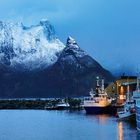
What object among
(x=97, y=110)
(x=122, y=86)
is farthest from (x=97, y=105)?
(x=122, y=86)

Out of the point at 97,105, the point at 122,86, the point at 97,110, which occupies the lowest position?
the point at 97,110

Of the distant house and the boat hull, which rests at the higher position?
the distant house

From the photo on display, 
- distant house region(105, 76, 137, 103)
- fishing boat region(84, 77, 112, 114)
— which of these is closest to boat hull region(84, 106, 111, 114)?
fishing boat region(84, 77, 112, 114)

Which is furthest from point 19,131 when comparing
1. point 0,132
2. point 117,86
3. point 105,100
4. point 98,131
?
point 117,86

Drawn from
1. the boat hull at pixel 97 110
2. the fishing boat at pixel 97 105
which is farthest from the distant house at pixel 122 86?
the boat hull at pixel 97 110

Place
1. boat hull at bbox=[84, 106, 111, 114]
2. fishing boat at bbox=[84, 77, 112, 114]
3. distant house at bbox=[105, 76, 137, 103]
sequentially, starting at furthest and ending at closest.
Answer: distant house at bbox=[105, 76, 137, 103] < fishing boat at bbox=[84, 77, 112, 114] < boat hull at bbox=[84, 106, 111, 114]

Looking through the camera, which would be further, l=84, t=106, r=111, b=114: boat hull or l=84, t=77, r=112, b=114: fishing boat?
l=84, t=77, r=112, b=114: fishing boat

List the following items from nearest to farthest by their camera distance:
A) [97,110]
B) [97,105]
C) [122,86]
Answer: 1. [97,110]
2. [97,105]
3. [122,86]

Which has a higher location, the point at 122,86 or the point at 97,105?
the point at 122,86

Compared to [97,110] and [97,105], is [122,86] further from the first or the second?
[97,110]

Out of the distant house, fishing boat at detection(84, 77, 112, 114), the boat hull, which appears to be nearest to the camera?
the boat hull

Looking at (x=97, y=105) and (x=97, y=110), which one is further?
(x=97, y=105)

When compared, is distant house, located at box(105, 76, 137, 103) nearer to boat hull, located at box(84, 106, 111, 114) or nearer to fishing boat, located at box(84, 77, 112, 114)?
fishing boat, located at box(84, 77, 112, 114)

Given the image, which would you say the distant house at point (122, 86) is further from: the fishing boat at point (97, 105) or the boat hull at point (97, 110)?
the boat hull at point (97, 110)
